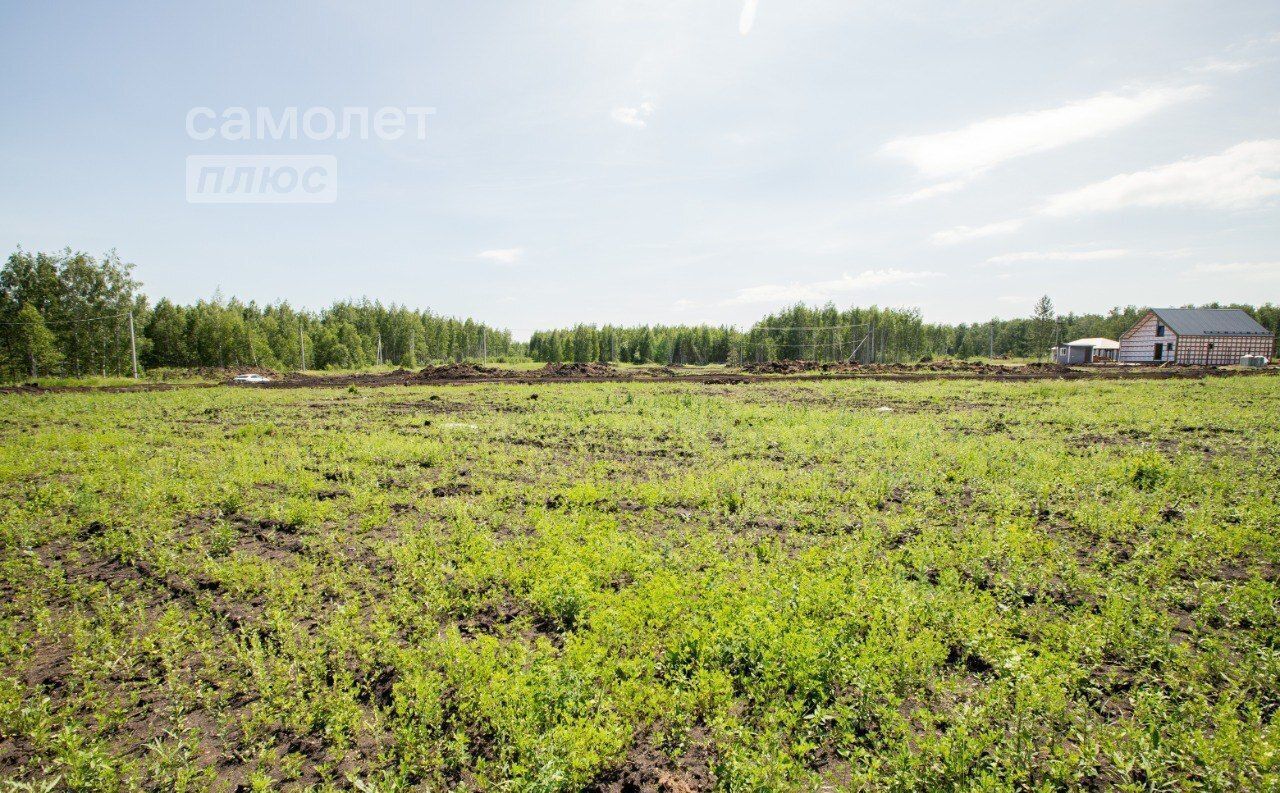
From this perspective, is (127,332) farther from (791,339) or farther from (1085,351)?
(1085,351)

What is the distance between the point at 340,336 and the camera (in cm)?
9050

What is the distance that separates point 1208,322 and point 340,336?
123296 mm

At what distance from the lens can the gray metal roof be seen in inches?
2566

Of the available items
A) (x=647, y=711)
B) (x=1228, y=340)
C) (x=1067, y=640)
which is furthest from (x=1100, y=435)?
(x=1228, y=340)

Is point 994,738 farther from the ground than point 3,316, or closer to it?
closer to it

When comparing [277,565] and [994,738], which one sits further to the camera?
[277,565]

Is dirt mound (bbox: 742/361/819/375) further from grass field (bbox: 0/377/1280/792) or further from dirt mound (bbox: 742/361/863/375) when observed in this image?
grass field (bbox: 0/377/1280/792)

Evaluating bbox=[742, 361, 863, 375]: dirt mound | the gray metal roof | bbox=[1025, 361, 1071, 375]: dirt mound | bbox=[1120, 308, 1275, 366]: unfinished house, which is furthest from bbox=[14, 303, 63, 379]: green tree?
the gray metal roof

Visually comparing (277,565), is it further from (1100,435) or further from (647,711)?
(1100,435)

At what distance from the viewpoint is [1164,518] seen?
8.70m

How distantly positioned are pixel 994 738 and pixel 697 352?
94.6 m

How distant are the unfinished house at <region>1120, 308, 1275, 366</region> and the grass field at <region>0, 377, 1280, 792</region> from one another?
75.7 m

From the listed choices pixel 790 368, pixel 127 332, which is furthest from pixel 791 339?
pixel 127 332

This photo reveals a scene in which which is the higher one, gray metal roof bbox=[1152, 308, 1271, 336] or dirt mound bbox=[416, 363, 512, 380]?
gray metal roof bbox=[1152, 308, 1271, 336]
